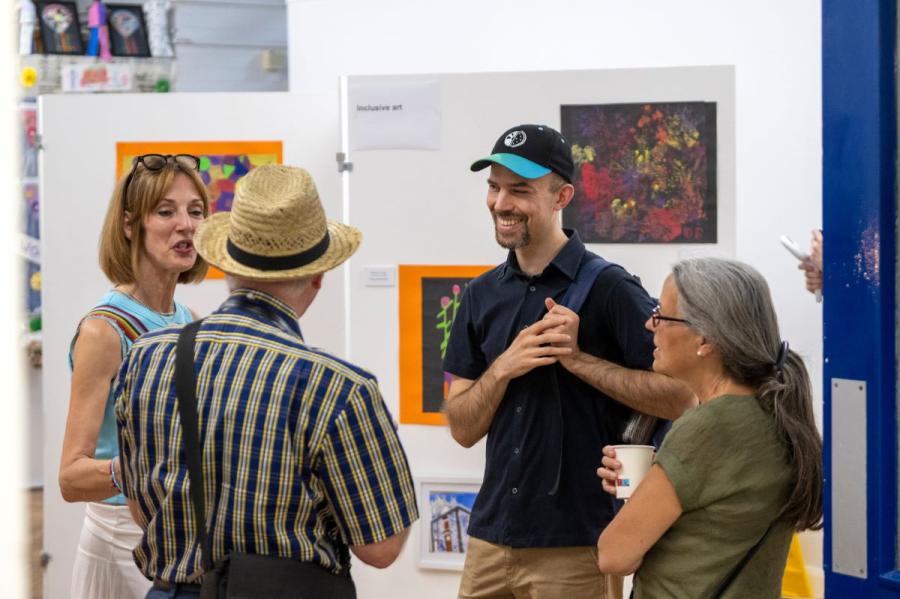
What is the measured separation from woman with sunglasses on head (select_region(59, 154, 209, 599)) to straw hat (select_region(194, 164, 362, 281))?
64cm

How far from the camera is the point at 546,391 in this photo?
263 centimetres

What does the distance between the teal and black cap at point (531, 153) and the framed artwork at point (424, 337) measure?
47.2 inches

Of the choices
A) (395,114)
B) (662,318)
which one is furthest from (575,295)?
(395,114)

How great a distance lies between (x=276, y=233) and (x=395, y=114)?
209cm

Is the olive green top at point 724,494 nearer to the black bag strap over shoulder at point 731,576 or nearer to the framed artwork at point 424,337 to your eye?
the black bag strap over shoulder at point 731,576

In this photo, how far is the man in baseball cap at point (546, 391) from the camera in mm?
2555

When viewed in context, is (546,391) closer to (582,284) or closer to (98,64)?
(582,284)

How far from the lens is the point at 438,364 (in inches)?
155

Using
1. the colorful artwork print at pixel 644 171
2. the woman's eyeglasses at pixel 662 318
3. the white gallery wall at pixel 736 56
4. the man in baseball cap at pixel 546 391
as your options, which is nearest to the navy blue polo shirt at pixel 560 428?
the man in baseball cap at pixel 546 391

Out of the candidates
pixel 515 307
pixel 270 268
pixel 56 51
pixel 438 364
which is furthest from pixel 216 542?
pixel 56 51

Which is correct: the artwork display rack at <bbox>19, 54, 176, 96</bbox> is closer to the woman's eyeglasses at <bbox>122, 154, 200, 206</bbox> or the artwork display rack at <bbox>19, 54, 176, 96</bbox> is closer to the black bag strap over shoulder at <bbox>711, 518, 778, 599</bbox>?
the woman's eyeglasses at <bbox>122, 154, 200, 206</bbox>

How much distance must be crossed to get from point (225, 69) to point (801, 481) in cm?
573

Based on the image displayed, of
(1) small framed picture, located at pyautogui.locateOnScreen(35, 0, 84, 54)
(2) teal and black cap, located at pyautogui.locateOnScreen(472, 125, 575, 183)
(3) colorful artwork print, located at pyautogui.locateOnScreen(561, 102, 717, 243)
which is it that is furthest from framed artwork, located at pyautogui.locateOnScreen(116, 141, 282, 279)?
(1) small framed picture, located at pyautogui.locateOnScreen(35, 0, 84, 54)

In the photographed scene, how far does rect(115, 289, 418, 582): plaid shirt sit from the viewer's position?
70.1 inches
